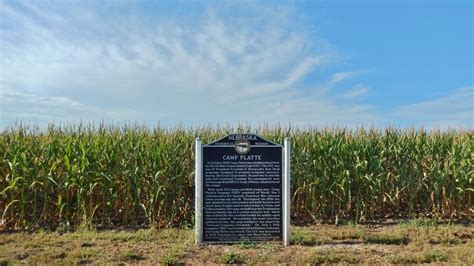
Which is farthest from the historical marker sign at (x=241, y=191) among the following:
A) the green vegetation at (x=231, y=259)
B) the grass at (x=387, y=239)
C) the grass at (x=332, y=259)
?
the grass at (x=387, y=239)

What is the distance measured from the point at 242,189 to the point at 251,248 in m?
1.02

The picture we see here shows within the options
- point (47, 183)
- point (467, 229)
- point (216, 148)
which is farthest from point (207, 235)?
point (467, 229)

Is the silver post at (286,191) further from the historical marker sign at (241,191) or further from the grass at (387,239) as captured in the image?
the grass at (387,239)

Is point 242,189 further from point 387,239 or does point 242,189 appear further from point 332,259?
point 387,239

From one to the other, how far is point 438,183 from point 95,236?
26.2 ft

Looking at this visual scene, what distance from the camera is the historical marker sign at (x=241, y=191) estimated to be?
23.9 feet

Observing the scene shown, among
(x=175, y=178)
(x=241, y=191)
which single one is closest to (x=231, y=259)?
(x=241, y=191)

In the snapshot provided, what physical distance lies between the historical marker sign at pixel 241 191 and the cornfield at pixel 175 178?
2.03 m

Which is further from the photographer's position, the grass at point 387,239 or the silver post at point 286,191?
the grass at point 387,239

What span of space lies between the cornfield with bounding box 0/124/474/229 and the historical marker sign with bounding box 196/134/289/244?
80.0 inches

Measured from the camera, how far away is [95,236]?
8.27m

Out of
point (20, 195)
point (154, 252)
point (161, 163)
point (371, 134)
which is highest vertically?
point (371, 134)

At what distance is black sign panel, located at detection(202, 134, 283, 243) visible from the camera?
7.30 meters

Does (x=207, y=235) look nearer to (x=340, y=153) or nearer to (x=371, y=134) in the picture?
(x=340, y=153)
